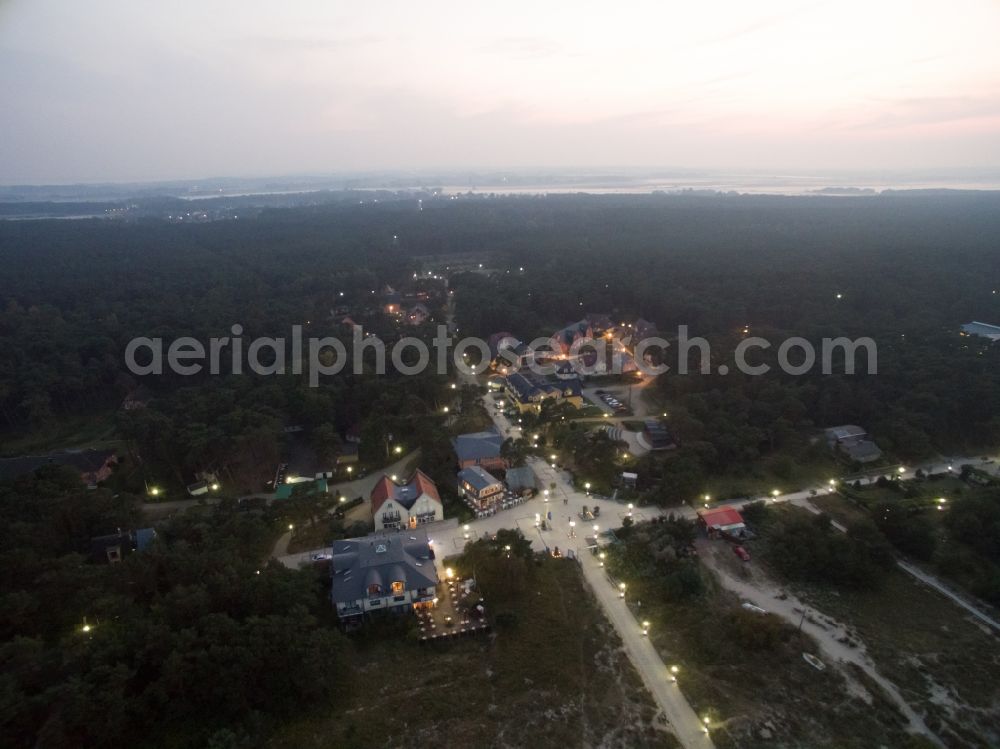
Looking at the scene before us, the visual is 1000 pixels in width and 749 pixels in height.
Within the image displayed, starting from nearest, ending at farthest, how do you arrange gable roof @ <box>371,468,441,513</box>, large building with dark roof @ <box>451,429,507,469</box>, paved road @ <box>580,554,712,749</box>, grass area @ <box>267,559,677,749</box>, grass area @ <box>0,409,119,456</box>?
grass area @ <box>267,559,677,749</box> → paved road @ <box>580,554,712,749</box> → gable roof @ <box>371,468,441,513</box> → large building with dark roof @ <box>451,429,507,469</box> → grass area @ <box>0,409,119,456</box>

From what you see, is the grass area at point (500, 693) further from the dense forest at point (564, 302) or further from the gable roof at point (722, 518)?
the dense forest at point (564, 302)

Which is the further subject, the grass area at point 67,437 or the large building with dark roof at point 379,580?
the grass area at point 67,437

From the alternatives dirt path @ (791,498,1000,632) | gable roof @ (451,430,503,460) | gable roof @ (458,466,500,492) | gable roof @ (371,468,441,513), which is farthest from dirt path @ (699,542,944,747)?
gable roof @ (371,468,441,513)

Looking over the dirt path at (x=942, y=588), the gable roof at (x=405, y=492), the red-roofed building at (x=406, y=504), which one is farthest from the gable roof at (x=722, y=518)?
the gable roof at (x=405, y=492)

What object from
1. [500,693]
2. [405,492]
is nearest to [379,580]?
[500,693]

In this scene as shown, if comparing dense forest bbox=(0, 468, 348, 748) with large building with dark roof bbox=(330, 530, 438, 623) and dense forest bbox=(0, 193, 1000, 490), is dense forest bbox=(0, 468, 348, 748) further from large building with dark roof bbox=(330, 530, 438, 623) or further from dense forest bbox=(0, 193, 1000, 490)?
dense forest bbox=(0, 193, 1000, 490)

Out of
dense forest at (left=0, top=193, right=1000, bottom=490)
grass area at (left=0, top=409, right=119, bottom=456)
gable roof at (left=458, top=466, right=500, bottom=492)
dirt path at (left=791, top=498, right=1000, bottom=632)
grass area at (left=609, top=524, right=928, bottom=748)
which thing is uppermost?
dense forest at (left=0, top=193, right=1000, bottom=490)
